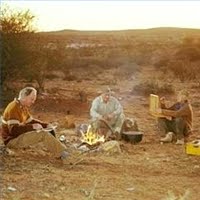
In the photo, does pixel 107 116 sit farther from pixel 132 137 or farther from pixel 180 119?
pixel 180 119

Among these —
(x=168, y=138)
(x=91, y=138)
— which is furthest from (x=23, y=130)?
(x=168, y=138)

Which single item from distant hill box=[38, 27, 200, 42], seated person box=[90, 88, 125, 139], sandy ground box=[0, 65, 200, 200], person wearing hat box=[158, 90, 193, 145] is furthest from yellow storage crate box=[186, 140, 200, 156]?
distant hill box=[38, 27, 200, 42]

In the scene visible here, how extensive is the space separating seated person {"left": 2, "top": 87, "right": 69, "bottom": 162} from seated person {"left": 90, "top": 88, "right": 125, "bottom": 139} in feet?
6.16

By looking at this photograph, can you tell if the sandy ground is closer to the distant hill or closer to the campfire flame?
the campfire flame

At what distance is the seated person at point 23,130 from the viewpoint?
259 inches

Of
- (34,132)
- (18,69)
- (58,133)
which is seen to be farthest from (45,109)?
(34,132)

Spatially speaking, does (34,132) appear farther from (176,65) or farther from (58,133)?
(176,65)

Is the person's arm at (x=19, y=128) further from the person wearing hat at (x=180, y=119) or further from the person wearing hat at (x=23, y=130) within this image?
the person wearing hat at (x=180, y=119)

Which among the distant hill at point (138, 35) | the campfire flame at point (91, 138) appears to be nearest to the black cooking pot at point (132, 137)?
the campfire flame at point (91, 138)

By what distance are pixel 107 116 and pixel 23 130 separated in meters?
2.16

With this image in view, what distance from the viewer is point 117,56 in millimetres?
32125

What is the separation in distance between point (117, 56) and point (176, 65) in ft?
27.4

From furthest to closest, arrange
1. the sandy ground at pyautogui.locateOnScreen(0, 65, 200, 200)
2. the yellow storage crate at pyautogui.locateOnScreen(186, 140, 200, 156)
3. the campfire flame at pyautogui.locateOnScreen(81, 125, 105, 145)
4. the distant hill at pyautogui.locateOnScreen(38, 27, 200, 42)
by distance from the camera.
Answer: the distant hill at pyautogui.locateOnScreen(38, 27, 200, 42)
the campfire flame at pyautogui.locateOnScreen(81, 125, 105, 145)
the yellow storage crate at pyautogui.locateOnScreen(186, 140, 200, 156)
the sandy ground at pyautogui.locateOnScreen(0, 65, 200, 200)

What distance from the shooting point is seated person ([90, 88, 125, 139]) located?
28.1ft
